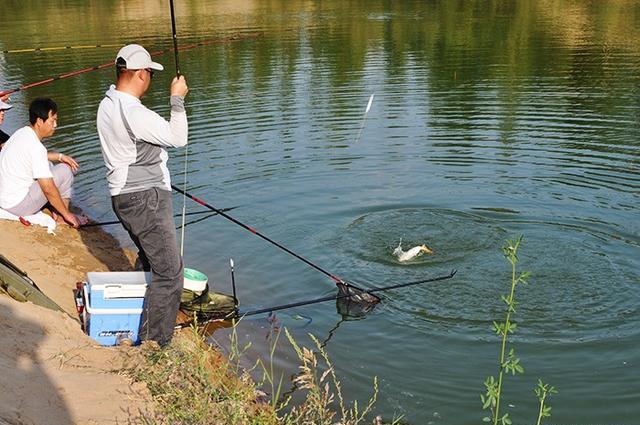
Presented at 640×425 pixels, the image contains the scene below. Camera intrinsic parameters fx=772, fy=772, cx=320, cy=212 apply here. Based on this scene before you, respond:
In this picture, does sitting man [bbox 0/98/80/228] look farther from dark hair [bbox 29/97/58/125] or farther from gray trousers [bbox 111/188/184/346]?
gray trousers [bbox 111/188/184/346]

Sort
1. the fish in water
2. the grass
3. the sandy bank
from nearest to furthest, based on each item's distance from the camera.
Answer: the sandy bank < the grass < the fish in water

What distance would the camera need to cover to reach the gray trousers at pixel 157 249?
5879mm

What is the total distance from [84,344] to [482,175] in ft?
26.1

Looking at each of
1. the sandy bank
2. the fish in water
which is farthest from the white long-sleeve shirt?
the fish in water

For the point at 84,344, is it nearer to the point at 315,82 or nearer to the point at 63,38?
the point at 315,82

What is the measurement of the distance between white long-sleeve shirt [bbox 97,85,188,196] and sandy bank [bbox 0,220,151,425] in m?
1.20

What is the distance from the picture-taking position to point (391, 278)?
28.0 ft

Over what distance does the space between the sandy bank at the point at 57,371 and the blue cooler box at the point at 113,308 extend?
16 centimetres

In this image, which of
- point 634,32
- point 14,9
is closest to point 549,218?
point 634,32

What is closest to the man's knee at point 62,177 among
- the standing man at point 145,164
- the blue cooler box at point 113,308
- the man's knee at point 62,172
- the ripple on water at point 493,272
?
the man's knee at point 62,172

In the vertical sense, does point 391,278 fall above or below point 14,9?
below

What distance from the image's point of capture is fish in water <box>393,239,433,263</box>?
888 centimetres

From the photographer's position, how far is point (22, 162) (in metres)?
8.46

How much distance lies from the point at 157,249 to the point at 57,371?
1.17 metres
